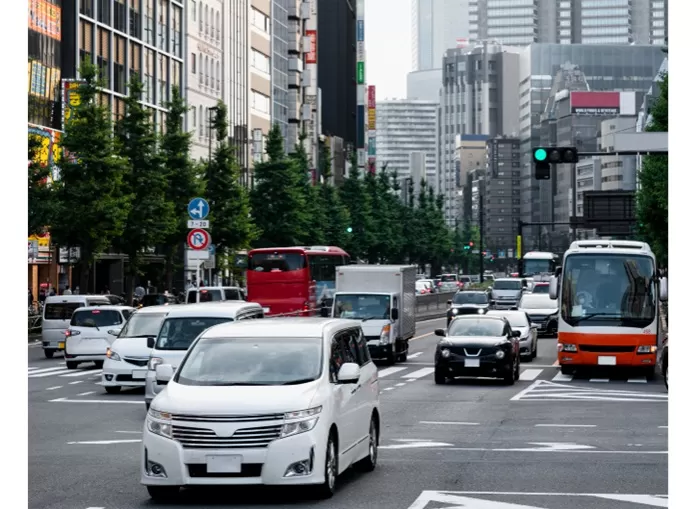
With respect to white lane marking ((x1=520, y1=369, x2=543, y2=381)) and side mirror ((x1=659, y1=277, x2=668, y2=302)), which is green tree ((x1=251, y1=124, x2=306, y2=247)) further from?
side mirror ((x1=659, y1=277, x2=668, y2=302))

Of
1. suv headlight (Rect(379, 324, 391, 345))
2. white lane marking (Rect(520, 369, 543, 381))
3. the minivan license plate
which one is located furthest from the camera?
suv headlight (Rect(379, 324, 391, 345))

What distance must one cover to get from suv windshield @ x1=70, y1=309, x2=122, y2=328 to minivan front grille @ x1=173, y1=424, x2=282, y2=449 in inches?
1028

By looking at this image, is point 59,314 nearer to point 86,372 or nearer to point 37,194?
point 86,372

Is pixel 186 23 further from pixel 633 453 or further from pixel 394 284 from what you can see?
pixel 633 453

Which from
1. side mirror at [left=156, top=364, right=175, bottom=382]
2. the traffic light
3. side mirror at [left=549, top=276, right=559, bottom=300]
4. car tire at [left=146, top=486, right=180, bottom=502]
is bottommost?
car tire at [left=146, top=486, right=180, bottom=502]

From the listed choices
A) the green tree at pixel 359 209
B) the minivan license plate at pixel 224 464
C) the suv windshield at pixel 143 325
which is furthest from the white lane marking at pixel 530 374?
the green tree at pixel 359 209

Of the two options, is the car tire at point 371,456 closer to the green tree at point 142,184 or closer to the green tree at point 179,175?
the green tree at point 142,184

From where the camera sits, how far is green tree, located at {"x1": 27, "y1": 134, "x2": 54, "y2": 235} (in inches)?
2192

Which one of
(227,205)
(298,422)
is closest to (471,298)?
(227,205)

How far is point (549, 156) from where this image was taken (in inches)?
1275

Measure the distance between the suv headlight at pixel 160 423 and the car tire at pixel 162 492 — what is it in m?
0.68

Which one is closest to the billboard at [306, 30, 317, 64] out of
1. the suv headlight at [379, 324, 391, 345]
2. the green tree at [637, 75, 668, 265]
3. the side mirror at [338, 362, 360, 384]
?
the green tree at [637, 75, 668, 265]

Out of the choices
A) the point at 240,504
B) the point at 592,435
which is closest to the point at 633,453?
the point at 592,435
